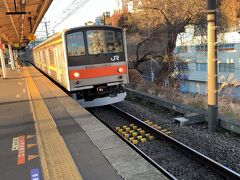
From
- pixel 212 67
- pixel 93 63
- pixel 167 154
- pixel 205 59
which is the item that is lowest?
pixel 167 154

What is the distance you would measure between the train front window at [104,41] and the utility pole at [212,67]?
4.15 m

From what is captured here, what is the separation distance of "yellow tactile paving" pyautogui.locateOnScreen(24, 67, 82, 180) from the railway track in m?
1.64

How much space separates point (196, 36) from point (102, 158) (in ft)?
45.3

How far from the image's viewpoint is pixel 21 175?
415 centimetres

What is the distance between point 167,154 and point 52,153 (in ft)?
8.97

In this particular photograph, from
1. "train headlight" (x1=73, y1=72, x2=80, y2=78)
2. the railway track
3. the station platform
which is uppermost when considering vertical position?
"train headlight" (x1=73, y1=72, x2=80, y2=78)

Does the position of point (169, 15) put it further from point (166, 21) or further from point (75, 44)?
point (75, 44)

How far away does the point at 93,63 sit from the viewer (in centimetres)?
1050

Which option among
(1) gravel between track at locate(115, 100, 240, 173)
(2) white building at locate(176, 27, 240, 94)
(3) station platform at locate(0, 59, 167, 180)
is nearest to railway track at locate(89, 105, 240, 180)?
(1) gravel between track at locate(115, 100, 240, 173)

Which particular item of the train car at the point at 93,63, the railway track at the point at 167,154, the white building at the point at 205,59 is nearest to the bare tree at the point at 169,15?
the white building at the point at 205,59

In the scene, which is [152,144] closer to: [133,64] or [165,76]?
[165,76]

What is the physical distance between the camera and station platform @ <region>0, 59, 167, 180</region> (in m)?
4.12

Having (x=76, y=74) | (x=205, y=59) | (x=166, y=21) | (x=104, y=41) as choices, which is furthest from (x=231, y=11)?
(x=205, y=59)

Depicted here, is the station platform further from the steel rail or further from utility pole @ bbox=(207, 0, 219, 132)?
utility pole @ bbox=(207, 0, 219, 132)
